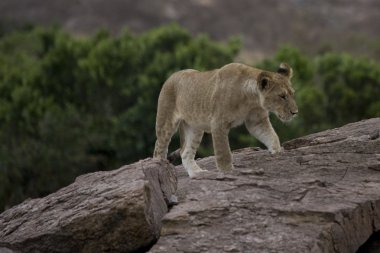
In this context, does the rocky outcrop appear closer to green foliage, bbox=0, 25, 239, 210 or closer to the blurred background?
green foliage, bbox=0, 25, 239, 210

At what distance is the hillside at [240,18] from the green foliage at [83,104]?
41.3 m

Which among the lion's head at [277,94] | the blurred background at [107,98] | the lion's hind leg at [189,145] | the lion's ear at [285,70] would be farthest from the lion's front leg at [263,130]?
the blurred background at [107,98]

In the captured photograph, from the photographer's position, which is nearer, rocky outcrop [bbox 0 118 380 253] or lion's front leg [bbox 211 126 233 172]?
rocky outcrop [bbox 0 118 380 253]

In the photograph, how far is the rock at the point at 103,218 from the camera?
11766 mm

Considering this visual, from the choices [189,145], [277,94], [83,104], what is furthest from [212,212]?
[83,104]

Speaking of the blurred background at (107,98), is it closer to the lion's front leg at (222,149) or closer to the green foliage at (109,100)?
the green foliage at (109,100)

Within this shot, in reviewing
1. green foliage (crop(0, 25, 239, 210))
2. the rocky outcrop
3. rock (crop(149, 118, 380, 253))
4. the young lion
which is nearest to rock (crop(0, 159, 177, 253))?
the rocky outcrop

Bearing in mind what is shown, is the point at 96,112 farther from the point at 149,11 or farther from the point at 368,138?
the point at 149,11

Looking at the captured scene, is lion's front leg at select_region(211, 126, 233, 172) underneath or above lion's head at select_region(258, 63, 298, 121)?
underneath

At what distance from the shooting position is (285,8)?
361 ft

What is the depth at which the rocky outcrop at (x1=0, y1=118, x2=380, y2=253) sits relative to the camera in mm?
11469

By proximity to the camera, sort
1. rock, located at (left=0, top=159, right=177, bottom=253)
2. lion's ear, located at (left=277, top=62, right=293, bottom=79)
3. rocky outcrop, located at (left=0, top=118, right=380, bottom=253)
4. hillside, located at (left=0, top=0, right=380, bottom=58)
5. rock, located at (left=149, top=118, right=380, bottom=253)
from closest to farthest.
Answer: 1. rock, located at (left=149, top=118, right=380, bottom=253)
2. rocky outcrop, located at (left=0, top=118, right=380, bottom=253)
3. rock, located at (left=0, top=159, right=177, bottom=253)
4. lion's ear, located at (left=277, top=62, right=293, bottom=79)
5. hillside, located at (left=0, top=0, right=380, bottom=58)

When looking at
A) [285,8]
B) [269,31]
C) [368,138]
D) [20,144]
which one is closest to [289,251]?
[368,138]

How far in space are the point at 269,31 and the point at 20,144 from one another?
2491 inches
